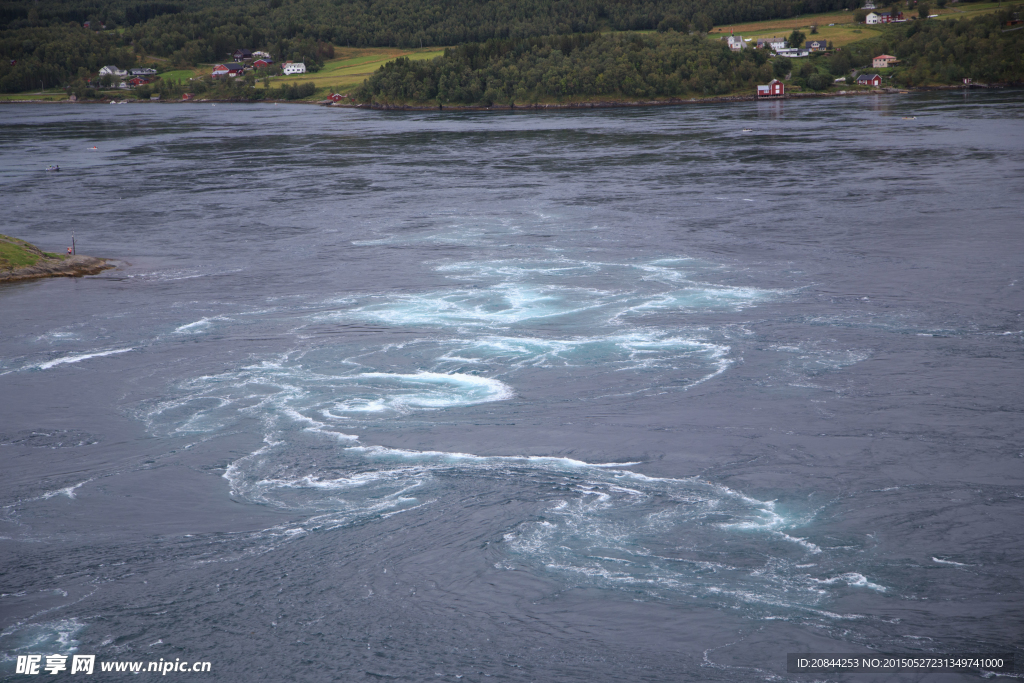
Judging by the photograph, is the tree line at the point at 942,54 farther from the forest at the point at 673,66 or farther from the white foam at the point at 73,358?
the white foam at the point at 73,358

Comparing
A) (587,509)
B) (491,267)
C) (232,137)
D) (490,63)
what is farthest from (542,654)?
(490,63)

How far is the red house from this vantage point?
157750mm

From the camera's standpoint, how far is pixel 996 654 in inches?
686

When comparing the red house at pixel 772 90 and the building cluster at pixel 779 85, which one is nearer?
the building cluster at pixel 779 85

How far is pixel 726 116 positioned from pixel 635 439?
11098 centimetres

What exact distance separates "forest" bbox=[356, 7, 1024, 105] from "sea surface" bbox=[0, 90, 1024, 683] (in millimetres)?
109012

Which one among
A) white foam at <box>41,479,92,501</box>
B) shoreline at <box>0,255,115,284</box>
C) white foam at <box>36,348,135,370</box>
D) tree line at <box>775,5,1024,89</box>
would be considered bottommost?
white foam at <box>41,479,92,501</box>

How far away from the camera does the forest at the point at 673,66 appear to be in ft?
507

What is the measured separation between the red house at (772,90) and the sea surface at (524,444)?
105m

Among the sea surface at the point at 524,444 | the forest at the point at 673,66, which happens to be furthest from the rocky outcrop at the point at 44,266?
the forest at the point at 673,66

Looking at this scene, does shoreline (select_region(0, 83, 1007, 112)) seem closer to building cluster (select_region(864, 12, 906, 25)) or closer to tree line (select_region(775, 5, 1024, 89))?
tree line (select_region(775, 5, 1024, 89))

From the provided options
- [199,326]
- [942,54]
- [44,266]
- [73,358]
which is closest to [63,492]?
[73,358]

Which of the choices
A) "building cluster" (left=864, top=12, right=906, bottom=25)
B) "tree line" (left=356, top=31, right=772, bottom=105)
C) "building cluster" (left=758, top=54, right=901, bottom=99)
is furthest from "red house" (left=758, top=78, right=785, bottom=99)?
"building cluster" (left=864, top=12, right=906, bottom=25)

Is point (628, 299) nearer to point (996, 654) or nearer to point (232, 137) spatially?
point (996, 654)
